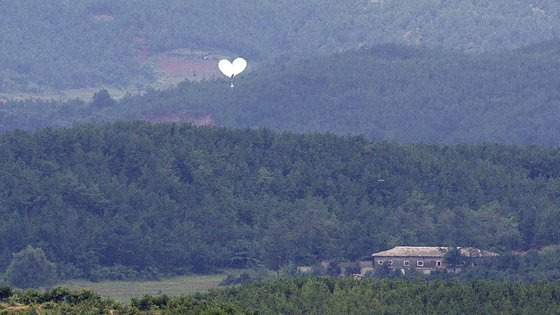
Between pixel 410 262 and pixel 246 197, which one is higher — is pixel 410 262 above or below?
below

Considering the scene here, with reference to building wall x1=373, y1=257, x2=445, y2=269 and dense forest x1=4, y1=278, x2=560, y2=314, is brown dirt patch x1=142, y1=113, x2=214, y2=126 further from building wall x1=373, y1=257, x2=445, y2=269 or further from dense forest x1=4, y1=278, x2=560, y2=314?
dense forest x1=4, y1=278, x2=560, y2=314

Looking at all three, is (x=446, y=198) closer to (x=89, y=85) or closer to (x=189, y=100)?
Result: (x=189, y=100)

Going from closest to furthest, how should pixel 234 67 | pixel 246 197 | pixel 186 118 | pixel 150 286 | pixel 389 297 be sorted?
1. pixel 389 297
2. pixel 150 286
3. pixel 246 197
4. pixel 186 118
5. pixel 234 67

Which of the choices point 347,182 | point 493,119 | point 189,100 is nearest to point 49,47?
point 189,100

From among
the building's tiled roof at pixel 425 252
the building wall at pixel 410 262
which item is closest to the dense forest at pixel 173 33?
the building's tiled roof at pixel 425 252

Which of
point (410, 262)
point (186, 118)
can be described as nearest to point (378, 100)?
point (186, 118)

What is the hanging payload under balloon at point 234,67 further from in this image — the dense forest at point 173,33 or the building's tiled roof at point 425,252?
the building's tiled roof at point 425,252

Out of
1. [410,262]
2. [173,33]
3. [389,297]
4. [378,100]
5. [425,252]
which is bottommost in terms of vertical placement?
[389,297]

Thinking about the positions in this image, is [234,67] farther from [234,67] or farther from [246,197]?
[246,197]
